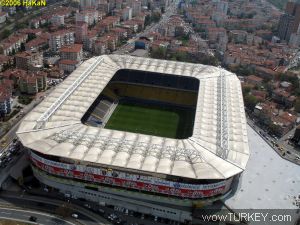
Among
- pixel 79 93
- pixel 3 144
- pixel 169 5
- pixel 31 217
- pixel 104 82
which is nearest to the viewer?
pixel 31 217

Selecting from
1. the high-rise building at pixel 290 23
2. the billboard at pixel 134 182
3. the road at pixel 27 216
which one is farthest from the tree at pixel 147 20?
the road at pixel 27 216

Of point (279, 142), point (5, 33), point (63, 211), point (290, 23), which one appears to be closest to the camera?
point (63, 211)

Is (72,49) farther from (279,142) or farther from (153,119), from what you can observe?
(279,142)

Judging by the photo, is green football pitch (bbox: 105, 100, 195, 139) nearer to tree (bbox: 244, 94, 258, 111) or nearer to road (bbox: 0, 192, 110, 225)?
tree (bbox: 244, 94, 258, 111)

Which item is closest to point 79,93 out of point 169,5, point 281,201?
point 281,201

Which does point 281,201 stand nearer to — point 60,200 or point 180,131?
point 180,131

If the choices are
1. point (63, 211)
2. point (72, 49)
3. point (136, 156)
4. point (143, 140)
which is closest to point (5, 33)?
point (72, 49)
